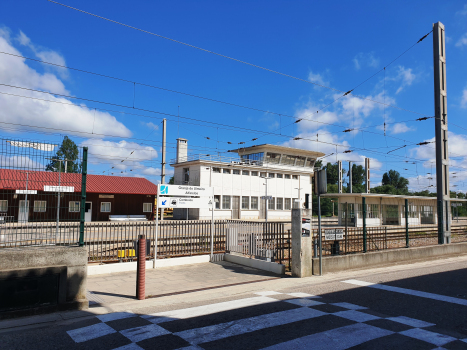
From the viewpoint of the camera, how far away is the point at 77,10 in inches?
414

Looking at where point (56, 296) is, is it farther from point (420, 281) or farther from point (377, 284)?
point (420, 281)

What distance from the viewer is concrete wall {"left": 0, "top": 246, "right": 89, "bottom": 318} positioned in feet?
21.2

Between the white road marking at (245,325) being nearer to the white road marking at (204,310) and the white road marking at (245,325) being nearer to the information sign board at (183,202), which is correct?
the white road marking at (204,310)

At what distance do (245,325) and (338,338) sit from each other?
1.54 metres

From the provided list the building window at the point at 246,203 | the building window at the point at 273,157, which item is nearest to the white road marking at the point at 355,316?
the building window at the point at 246,203

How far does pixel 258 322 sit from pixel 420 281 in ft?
20.8

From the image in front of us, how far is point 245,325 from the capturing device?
586cm

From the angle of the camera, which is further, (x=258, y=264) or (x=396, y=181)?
(x=396, y=181)

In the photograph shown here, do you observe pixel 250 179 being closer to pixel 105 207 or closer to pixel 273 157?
pixel 273 157

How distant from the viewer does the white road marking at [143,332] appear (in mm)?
5380

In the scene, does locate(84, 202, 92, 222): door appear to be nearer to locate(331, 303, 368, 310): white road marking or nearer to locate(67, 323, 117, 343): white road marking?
locate(67, 323, 117, 343): white road marking

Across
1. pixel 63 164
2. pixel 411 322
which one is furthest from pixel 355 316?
pixel 63 164

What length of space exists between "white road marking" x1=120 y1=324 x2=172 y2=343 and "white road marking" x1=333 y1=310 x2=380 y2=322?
320 centimetres

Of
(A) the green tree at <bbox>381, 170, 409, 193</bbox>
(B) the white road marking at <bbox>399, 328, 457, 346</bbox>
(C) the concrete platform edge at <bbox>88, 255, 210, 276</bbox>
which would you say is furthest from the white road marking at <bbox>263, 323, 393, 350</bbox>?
(A) the green tree at <bbox>381, 170, 409, 193</bbox>
